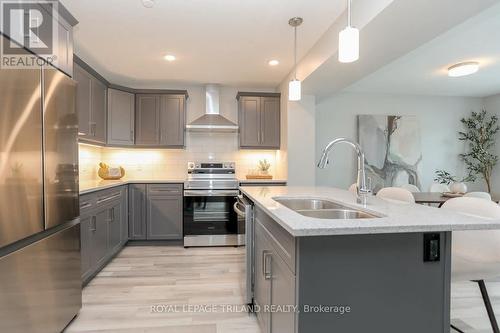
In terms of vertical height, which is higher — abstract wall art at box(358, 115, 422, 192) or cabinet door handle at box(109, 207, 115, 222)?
abstract wall art at box(358, 115, 422, 192)

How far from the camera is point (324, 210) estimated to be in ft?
5.61

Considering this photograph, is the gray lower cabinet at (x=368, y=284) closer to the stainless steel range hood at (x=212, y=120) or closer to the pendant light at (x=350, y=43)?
the pendant light at (x=350, y=43)

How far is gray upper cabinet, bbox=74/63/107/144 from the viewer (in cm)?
306

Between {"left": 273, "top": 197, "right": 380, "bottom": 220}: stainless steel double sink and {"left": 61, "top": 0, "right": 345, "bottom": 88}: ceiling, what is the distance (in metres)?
1.55

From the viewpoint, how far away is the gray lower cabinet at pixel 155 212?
383cm

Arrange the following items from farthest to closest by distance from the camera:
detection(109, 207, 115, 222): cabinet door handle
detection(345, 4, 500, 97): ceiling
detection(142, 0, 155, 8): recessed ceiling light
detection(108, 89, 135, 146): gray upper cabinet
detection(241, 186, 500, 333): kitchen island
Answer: detection(108, 89, 135, 146): gray upper cabinet → detection(109, 207, 115, 222): cabinet door handle → detection(345, 4, 500, 97): ceiling → detection(142, 0, 155, 8): recessed ceiling light → detection(241, 186, 500, 333): kitchen island

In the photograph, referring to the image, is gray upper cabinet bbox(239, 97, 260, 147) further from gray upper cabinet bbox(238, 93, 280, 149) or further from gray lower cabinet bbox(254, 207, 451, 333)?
gray lower cabinet bbox(254, 207, 451, 333)

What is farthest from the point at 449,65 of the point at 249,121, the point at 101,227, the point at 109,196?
the point at 101,227

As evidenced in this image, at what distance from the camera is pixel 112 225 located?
324 cm

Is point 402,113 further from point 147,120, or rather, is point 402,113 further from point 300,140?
point 147,120

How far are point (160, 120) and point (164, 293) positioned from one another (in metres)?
2.59

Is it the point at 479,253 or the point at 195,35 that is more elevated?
the point at 195,35

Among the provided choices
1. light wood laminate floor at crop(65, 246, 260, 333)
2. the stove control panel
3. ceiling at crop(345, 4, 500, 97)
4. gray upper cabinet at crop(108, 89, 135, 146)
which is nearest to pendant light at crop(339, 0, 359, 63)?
ceiling at crop(345, 4, 500, 97)

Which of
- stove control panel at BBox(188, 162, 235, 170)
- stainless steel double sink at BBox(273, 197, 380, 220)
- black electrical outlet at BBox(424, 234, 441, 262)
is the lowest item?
black electrical outlet at BBox(424, 234, 441, 262)
